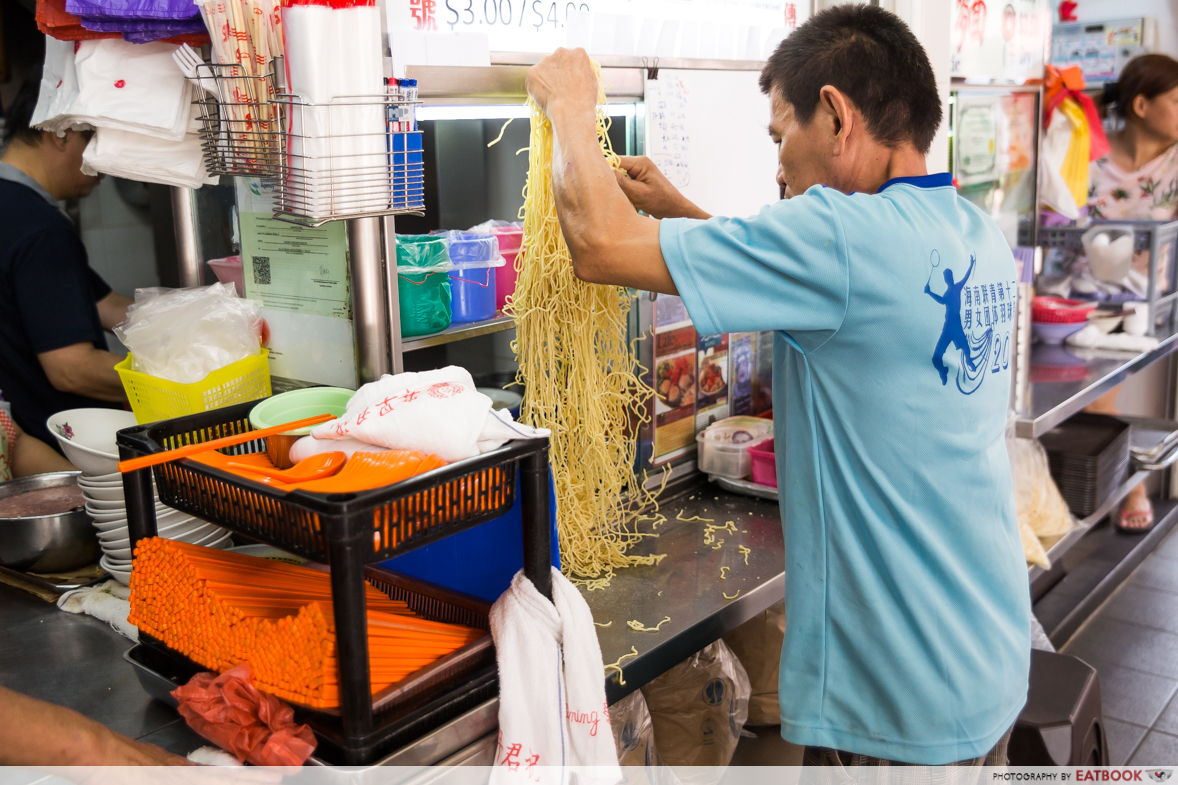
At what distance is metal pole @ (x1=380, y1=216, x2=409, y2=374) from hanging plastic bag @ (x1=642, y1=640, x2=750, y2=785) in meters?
1.19

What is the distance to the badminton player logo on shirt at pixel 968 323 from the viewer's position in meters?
1.73

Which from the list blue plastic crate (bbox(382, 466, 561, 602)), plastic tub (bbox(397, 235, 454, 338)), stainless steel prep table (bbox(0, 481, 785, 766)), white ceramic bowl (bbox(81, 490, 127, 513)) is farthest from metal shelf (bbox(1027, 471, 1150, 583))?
white ceramic bowl (bbox(81, 490, 127, 513))

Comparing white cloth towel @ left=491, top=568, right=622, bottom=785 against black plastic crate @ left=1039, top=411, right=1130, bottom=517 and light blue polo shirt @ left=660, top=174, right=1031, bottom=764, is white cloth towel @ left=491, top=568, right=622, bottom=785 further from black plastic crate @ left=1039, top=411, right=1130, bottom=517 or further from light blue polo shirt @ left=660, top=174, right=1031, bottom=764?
black plastic crate @ left=1039, top=411, right=1130, bottom=517

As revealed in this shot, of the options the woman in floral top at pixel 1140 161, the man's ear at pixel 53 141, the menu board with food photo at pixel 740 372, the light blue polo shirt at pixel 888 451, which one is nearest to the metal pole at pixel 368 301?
the light blue polo shirt at pixel 888 451

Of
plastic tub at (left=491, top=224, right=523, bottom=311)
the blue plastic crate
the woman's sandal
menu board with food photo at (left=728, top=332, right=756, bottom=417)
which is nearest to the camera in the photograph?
the blue plastic crate

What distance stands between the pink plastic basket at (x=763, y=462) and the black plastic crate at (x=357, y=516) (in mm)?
1194

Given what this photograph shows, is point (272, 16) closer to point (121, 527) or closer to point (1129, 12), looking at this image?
point (121, 527)

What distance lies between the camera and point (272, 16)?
1.81 meters

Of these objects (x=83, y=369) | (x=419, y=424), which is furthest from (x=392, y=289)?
(x=83, y=369)

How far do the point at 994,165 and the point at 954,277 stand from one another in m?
3.03

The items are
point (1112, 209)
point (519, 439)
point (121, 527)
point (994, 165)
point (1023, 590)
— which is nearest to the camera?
point (519, 439)

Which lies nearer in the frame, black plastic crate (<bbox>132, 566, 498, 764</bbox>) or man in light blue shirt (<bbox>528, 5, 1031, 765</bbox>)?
black plastic crate (<bbox>132, 566, 498, 764</bbox>)

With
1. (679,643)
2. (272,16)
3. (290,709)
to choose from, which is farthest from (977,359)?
(272,16)

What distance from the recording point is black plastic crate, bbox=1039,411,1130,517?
13.7 ft
